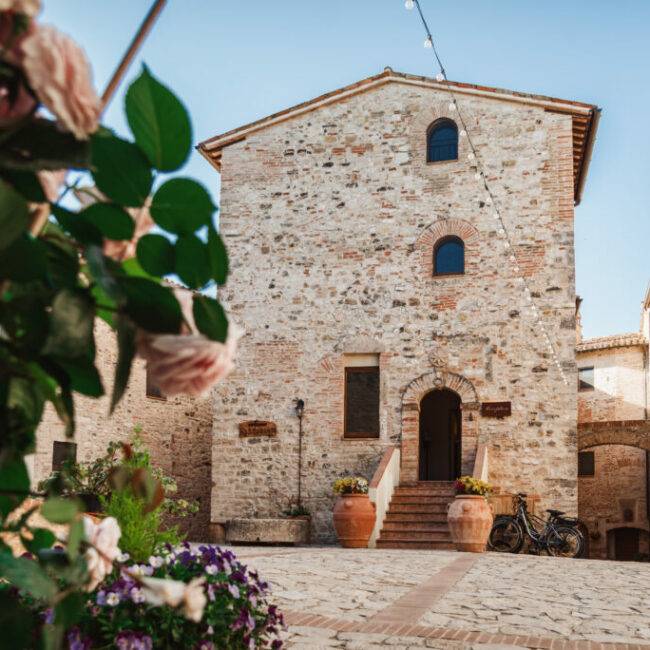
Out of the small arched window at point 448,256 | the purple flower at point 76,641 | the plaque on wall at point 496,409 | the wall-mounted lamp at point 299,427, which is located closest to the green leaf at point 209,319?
the purple flower at point 76,641

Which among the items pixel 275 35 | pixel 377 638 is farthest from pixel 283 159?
pixel 275 35

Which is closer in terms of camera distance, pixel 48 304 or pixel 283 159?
pixel 48 304

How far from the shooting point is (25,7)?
32.1 inches

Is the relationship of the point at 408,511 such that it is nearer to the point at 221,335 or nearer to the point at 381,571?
the point at 381,571

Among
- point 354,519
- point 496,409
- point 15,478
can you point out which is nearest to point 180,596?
point 15,478

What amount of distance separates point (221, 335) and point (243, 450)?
14.0m

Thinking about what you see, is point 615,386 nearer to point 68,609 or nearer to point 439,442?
point 439,442

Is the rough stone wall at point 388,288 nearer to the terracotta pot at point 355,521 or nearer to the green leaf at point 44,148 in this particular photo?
the terracotta pot at point 355,521

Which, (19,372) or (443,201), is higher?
(443,201)

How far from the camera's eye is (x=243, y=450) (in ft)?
48.6

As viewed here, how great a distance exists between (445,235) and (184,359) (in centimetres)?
1388

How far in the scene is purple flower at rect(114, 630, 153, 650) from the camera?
3336mm

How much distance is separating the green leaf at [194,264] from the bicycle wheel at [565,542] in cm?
1246

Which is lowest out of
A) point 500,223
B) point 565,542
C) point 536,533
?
point 565,542
